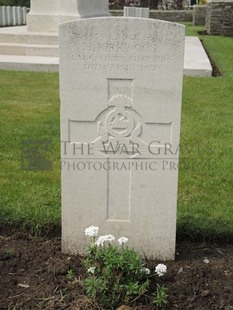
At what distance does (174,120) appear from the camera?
8.80 feet

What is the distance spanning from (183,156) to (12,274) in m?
2.37

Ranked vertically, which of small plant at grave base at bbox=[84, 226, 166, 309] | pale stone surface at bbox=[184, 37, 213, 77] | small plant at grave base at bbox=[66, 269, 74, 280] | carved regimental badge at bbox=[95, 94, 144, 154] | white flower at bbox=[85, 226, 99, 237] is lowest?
small plant at grave base at bbox=[66, 269, 74, 280]

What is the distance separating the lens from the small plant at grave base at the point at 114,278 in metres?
2.46

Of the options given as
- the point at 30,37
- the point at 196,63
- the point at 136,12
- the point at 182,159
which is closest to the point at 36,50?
the point at 30,37

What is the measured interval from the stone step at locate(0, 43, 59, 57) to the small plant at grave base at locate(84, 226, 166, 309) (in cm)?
797

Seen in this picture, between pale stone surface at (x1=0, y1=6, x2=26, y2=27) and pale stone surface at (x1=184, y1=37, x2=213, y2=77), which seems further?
pale stone surface at (x1=0, y1=6, x2=26, y2=27)

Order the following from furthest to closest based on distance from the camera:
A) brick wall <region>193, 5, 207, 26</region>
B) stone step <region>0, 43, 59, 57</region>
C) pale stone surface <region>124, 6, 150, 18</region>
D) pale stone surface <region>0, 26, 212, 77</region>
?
brick wall <region>193, 5, 207, 26</region>, pale stone surface <region>124, 6, 150, 18</region>, stone step <region>0, 43, 59, 57</region>, pale stone surface <region>0, 26, 212, 77</region>

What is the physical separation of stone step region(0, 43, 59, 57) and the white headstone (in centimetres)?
758

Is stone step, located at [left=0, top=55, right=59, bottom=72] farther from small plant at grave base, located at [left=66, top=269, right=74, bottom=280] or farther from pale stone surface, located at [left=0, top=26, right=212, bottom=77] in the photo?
small plant at grave base, located at [left=66, top=269, right=74, bottom=280]

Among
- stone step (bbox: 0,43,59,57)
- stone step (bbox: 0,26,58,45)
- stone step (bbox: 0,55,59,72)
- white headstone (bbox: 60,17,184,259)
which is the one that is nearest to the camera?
white headstone (bbox: 60,17,184,259)

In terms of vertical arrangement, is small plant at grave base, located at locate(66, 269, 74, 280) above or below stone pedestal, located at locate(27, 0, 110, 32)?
below

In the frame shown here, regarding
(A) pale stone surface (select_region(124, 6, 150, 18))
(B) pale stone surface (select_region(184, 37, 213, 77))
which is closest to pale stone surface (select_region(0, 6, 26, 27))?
(A) pale stone surface (select_region(124, 6, 150, 18))

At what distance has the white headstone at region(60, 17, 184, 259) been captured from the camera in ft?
8.57

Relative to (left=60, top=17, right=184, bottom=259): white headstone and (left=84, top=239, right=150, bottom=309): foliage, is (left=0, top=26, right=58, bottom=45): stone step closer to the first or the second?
(left=60, top=17, right=184, bottom=259): white headstone
